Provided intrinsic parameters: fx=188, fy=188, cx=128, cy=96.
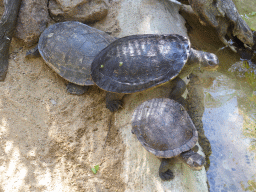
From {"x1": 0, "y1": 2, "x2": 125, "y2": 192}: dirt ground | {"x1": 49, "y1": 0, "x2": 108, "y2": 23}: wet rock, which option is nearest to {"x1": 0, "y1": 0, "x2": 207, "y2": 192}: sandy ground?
{"x1": 0, "y1": 2, "x2": 125, "y2": 192}: dirt ground

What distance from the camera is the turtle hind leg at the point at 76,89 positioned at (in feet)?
9.95

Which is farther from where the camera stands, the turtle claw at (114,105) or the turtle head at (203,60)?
the turtle claw at (114,105)

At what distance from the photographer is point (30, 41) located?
3289 mm

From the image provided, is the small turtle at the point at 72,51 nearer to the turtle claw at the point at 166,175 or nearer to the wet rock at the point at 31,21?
the wet rock at the point at 31,21

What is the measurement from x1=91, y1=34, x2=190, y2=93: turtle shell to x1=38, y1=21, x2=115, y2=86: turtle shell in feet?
1.32

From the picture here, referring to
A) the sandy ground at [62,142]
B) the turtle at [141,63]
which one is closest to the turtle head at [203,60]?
the turtle at [141,63]

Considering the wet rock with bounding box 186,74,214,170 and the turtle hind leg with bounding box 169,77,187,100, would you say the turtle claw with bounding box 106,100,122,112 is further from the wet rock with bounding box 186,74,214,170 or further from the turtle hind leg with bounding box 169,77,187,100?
the wet rock with bounding box 186,74,214,170

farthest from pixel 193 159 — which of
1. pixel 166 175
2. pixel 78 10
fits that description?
pixel 78 10

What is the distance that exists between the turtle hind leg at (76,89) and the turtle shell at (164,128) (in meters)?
1.07

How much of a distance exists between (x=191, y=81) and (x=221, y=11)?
1.33 meters

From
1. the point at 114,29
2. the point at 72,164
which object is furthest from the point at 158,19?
the point at 72,164

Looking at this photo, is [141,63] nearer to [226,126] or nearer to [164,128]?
[164,128]

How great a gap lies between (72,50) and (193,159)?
2.31 meters

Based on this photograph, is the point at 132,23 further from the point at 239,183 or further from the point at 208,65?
the point at 239,183
